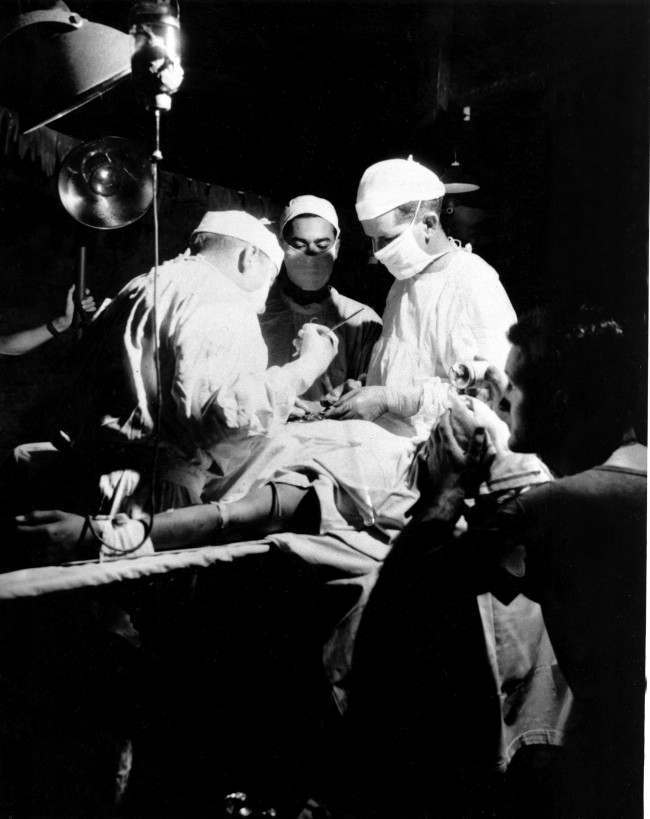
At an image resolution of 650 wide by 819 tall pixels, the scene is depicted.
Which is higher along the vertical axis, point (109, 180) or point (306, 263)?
point (109, 180)

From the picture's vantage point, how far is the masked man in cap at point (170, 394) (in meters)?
2.61

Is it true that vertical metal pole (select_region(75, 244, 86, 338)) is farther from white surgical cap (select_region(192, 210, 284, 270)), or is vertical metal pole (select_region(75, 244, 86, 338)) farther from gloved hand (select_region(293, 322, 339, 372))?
gloved hand (select_region(293, 322, 339, 372))

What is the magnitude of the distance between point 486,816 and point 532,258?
170 centimetres

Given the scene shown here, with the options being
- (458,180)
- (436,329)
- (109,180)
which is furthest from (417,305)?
(109,180)

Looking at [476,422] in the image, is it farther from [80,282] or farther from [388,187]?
[80,282]

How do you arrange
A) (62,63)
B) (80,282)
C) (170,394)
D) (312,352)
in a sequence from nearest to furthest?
(62,63)
(170,394)
(80,282)
(312,352)

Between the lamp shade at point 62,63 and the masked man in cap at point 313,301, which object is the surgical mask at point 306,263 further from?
the lamp shade at point 62,63

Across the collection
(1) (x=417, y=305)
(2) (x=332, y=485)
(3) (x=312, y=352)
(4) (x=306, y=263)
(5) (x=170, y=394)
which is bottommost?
(2) (x=332, y=485)

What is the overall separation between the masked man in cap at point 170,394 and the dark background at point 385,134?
13cm

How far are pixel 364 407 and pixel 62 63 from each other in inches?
52.6

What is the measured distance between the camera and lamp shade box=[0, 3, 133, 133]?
2443 millimetres

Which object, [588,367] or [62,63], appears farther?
[588,367]

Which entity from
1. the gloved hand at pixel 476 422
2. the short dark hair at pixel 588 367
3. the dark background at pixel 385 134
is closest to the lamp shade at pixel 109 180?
the dark background at pixel 385 134

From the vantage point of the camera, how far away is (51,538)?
99.8 inches
